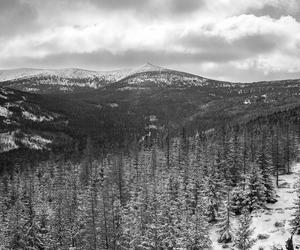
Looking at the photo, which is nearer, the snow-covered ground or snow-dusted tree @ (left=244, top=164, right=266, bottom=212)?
the snow-covered ground

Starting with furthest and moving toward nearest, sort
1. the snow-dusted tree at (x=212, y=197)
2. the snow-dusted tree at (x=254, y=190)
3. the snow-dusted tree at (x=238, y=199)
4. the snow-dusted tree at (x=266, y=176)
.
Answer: the snow-dusted tree at (x=266, y=176)
the snow-dusted tree at (x=212, y=197)
the snow-dusted tree at (x=238, y=199)
the snow-dusted tree at (x=254, y=190)

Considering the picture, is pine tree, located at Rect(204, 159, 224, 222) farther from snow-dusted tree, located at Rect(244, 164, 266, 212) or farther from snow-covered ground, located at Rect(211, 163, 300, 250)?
snow-dusted tree, located at Rect(244, 164, 266, 212)

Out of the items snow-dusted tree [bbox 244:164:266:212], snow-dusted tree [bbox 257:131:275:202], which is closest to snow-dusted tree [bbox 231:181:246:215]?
snow-dusted tree [bbox 244:164:266:212]

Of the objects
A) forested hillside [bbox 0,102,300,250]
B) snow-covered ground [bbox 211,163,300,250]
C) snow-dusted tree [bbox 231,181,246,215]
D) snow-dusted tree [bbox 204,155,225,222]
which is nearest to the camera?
forested hillside [bbox 0,102,300,250]

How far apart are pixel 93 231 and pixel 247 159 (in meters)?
44.2

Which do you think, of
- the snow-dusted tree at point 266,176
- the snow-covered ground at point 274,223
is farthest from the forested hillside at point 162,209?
the snow-covered ground at point 274,223

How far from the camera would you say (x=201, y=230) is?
4819 cm

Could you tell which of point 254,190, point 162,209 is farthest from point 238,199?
point 162,209

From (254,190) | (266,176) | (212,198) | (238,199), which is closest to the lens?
(254,190)

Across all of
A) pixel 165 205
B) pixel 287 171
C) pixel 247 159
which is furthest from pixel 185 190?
pixel 287 171

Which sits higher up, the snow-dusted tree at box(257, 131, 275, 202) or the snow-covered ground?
the snow-dusted tree at box(257, 131, 275, 202)

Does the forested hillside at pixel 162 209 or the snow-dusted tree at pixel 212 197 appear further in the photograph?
the snow-dusted tree at pixel 212 197

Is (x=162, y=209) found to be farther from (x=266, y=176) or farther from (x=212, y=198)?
(x=266, y=176)

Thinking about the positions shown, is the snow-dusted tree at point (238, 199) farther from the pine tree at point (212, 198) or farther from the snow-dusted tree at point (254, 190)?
the pine tree at point (212, 198)
